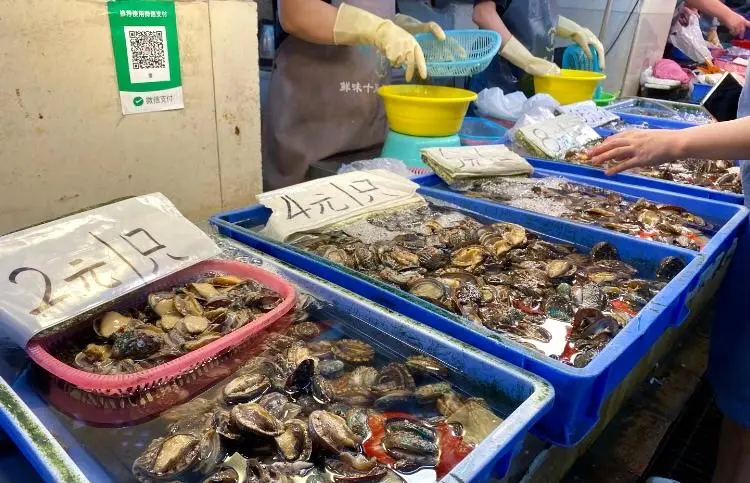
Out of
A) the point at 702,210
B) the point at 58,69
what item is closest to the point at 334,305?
the point at 58,69

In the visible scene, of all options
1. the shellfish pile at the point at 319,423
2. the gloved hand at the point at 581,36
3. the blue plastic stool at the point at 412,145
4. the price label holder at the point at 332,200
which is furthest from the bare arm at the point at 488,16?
the shellfish pile at the point at 319,423

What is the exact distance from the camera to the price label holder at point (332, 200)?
5.76 ft

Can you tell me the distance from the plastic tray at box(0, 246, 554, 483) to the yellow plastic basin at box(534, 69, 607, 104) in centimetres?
317

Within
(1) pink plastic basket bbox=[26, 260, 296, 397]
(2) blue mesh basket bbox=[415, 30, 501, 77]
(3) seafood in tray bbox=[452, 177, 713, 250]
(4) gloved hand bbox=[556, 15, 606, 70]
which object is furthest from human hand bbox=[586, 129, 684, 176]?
(4) gloved hand bbox=[556, 15, 606, 70]

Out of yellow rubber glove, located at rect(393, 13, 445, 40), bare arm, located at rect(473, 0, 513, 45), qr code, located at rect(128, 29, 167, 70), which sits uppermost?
bare arm, located at rect(473, 0, 513, 45)

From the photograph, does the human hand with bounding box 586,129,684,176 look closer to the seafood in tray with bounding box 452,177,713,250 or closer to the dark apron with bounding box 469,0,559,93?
the seafood in tray with bounding box 452,177,713,250

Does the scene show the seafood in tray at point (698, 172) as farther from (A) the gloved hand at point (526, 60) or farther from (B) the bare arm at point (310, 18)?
(B) the bare arm at point (310, 18)

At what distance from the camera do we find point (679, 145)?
188 centimetres

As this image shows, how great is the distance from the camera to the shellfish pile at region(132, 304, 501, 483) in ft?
2.97

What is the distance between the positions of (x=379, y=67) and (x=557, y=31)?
2.33 meters

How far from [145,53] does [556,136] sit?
2184mm

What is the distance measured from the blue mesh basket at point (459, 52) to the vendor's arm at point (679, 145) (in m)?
1.05

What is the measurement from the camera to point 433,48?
310 cm

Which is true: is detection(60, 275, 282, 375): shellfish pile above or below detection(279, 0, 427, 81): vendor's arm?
below
